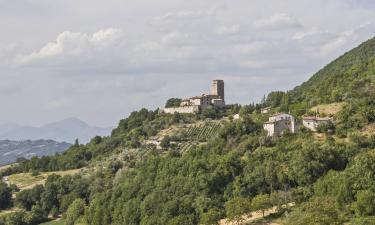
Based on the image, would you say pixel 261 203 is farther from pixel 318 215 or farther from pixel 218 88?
pixel 218 88

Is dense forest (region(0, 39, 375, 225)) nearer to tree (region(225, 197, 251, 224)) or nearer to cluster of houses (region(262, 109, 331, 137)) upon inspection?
tree (region(225, 197, 251, 224))

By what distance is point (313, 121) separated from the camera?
322 ft

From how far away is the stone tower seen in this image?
162875 millimetres

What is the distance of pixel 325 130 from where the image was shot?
95000mm

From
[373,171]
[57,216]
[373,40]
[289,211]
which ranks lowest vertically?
[57,216]

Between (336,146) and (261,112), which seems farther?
(261,112)

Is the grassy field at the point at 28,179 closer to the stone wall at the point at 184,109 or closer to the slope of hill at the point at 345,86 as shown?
the stone wall at the point at 184,109

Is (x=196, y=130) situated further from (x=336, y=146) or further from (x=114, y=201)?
(x=336, y=146)

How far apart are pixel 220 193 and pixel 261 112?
141 feet

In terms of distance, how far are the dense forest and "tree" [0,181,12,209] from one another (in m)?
0.22

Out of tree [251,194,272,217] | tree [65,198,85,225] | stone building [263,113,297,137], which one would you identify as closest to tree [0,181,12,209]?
tree [65,198,85,225]

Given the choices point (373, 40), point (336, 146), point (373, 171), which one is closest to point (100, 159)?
point (336, 146)

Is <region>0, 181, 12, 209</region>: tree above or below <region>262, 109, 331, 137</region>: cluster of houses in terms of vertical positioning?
below

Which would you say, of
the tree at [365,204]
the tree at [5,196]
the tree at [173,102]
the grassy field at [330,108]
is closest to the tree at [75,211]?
the tree at [5,196]
